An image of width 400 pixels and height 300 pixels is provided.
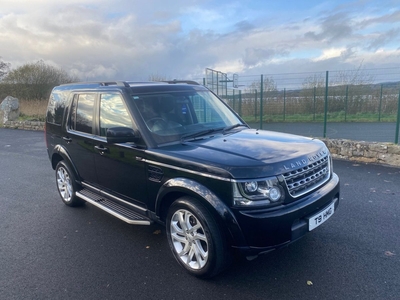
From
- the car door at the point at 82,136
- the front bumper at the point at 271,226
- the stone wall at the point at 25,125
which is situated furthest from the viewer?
the stone wall at the point at 25,125

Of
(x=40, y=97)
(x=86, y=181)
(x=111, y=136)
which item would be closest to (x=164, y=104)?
(x=111, y=136)

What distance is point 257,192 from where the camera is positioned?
2953 mm

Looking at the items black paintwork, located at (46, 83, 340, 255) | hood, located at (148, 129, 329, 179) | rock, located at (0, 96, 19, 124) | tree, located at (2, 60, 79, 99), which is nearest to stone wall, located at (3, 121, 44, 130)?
rock, located at (0, 96, 19, 124)

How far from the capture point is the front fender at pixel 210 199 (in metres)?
2.94

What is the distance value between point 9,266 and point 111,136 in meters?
1.92

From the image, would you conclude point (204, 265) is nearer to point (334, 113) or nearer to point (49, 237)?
point (49, 237)

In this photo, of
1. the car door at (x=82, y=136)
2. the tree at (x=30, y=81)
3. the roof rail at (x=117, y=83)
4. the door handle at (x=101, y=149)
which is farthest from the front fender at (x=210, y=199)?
the tree at (x=30, y=81)

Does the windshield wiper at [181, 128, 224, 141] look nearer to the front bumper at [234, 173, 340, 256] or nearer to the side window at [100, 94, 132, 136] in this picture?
the side window at [100, 94, 132, 136]

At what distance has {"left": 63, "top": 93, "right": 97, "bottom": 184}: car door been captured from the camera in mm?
4688

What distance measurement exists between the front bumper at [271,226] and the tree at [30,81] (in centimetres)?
2995

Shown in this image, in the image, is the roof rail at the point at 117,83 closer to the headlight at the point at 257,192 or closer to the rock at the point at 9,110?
the headlight at the point at 257,192

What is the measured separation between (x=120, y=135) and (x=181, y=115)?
0.95 metres

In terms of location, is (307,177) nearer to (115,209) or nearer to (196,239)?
(196,239)

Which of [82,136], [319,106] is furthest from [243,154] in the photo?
[319,106]
